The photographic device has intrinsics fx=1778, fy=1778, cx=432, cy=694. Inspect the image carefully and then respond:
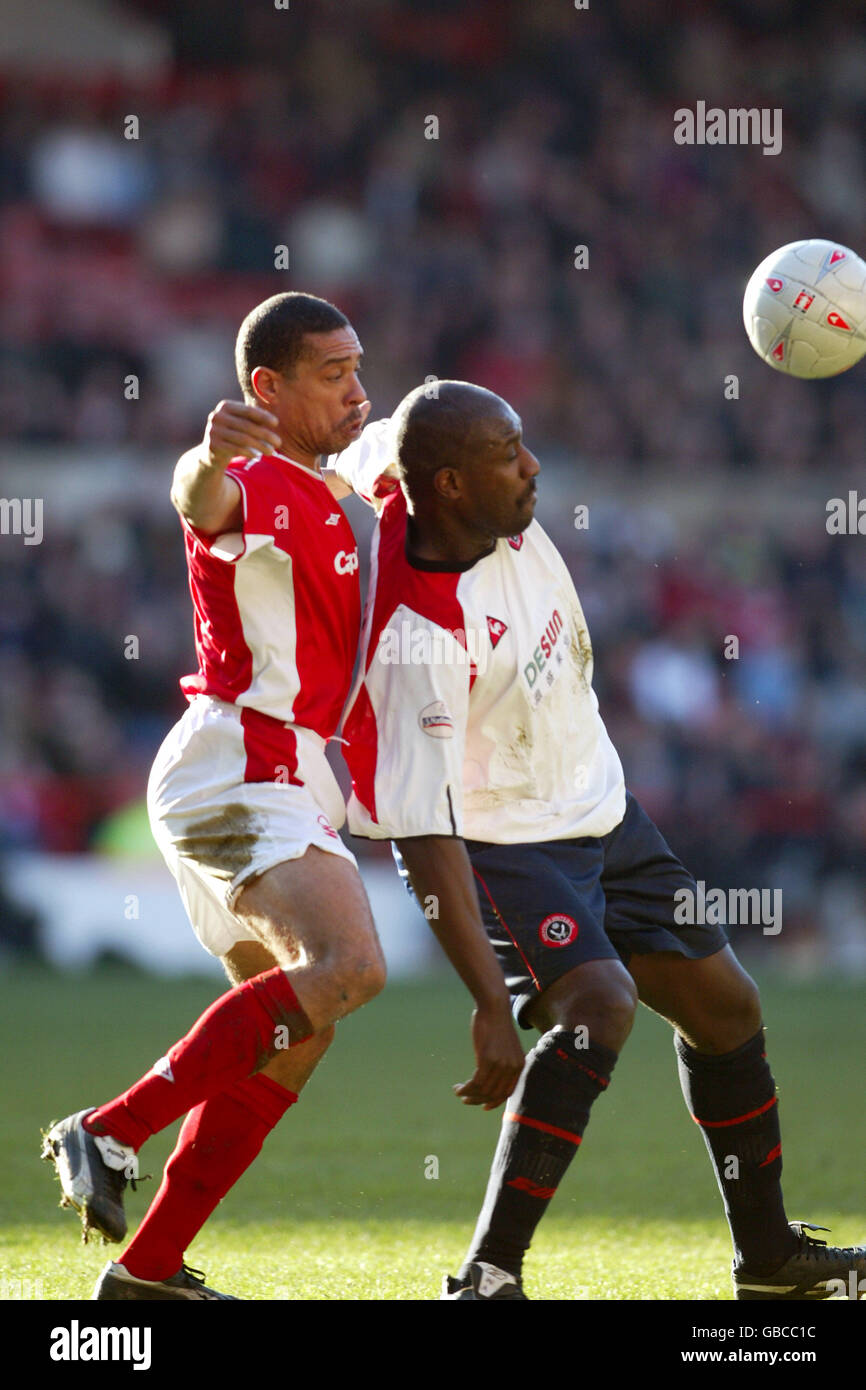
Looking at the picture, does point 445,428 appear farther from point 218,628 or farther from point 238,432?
point 218,628

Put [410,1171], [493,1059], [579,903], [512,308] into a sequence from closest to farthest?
1. [493,1059]
2. [579,903]
3. [410,1171]
4. [512,308]

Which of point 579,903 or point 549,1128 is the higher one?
point 579,903

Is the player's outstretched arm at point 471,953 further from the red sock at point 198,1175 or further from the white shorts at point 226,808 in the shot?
the red sock at point 198,1175

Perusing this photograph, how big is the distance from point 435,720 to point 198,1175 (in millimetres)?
1048

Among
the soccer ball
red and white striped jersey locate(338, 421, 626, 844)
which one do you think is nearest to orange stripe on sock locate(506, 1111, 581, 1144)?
red and white striped jersey locate(338, 421, 626, 844)

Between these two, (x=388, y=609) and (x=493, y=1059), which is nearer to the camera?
(x=493, y=1059)

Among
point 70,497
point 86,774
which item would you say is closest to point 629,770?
point 86,774

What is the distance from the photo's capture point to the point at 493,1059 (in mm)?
3410

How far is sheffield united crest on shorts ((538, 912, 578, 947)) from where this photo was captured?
3686 millimetres

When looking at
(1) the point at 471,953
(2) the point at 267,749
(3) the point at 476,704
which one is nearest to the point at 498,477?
(3) the point at 476,704

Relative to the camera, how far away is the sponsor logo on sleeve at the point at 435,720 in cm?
366

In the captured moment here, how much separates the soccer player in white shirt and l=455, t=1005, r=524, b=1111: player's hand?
0.64ft

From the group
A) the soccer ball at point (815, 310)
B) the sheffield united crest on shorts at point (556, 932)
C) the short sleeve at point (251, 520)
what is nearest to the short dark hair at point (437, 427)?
the short sleeve at point (251, 520)

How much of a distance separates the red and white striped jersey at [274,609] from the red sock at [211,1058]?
0.48 metres
